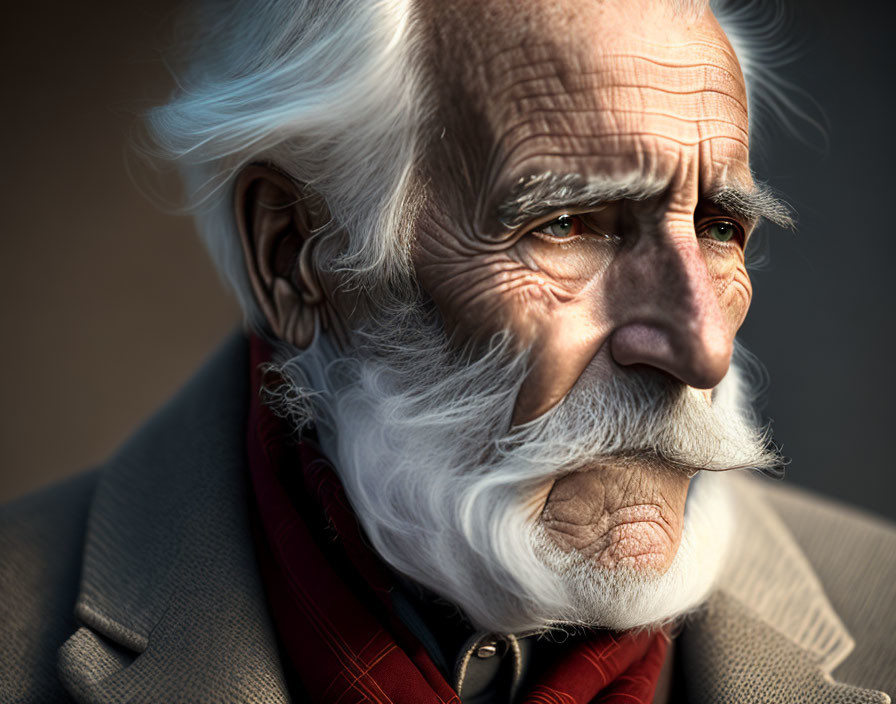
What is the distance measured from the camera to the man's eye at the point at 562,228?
1.44 meters

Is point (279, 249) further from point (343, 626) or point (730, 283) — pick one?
point (730, 283)

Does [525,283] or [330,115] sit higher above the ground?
[330,115]

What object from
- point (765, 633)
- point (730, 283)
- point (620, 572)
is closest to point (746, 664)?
point (765, 633)

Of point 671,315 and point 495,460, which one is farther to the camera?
point 495,460

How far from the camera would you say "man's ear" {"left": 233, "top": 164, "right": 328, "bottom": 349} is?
65.4 inches

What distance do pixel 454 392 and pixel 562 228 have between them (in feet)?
1.10

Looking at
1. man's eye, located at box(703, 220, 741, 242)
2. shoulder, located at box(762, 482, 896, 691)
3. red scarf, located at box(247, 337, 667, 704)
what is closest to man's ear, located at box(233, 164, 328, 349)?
red scarf, located at box(247, 337, 667, 704)

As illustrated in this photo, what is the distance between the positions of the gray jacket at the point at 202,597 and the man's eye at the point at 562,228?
0.87 m

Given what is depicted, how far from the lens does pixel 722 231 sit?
5.17ft

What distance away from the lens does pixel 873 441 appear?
420 centimetres

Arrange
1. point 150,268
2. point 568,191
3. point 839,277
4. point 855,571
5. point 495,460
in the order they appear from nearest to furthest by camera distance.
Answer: point 568,191
point 495,460
point 855,571
point 150,268
point 839,277

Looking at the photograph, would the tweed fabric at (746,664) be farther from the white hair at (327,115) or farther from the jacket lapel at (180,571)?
the white hair at (327,115)

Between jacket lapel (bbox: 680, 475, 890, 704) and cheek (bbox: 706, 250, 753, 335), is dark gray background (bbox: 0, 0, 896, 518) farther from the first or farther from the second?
cheek (bbox: 706, 250, 753, 335)

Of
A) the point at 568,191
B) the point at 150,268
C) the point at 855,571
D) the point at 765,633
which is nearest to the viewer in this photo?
the point at 568,191
